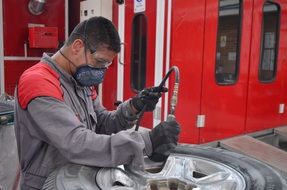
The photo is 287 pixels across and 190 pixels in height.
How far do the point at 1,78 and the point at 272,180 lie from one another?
3.90m

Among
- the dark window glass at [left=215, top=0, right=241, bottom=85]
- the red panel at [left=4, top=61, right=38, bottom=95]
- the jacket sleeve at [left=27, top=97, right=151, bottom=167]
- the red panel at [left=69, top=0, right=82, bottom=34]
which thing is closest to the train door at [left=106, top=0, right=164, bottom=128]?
the dark window glass at [left=215, top=0, right=241, bottom=85]

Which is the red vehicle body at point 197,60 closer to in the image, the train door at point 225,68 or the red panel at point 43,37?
the train door at point 225,68

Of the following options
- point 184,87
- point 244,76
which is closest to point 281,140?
point 244,76

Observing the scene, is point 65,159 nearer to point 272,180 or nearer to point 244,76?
point 272,180

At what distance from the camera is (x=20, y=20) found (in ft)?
15.2

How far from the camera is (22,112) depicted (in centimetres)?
159

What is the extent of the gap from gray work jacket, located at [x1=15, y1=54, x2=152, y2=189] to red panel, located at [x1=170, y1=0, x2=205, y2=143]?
1768 mm

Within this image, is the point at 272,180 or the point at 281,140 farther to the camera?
the point at 281,140

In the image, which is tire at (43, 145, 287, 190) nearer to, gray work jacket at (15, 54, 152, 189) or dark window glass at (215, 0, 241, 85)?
gray work jacket at (15, 54, 152, 189)

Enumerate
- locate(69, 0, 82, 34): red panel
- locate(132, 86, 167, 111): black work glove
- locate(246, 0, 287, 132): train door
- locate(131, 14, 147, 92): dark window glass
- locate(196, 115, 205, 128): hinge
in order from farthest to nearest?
locate(69, 0, 82, 34): red panel, locate(246, 0, 287, 132): train door, locate(131, 14, 147, 92): dark window glass, locate(196, 115, 205, 128): hinge, locate(132, 86, 167, 111): black work glove

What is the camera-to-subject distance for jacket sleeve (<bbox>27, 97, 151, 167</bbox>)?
144 centimetres

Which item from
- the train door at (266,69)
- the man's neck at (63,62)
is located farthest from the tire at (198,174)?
the train door at (266,69)

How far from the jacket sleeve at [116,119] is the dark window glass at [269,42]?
2.60 meters

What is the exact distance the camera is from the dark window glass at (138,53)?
393cm
